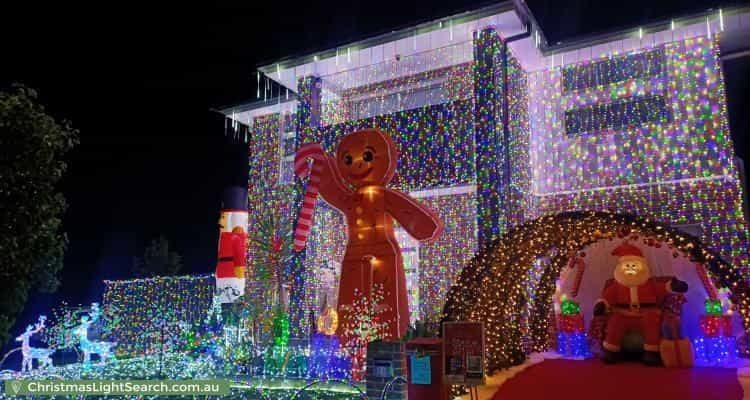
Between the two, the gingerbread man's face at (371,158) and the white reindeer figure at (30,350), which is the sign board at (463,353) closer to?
the gingerbread man's face at (371,158)

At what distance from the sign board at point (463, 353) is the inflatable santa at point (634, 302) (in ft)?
11.9

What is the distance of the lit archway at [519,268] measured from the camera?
24.4 feet

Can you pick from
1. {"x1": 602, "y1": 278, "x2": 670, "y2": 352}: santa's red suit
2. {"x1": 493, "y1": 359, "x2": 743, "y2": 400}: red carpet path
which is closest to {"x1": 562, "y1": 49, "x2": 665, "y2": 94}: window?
{"x1": 602, "y1": 278, "x2": 670, "y2": 352}: santa's red suit

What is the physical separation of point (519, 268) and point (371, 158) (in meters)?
3.72

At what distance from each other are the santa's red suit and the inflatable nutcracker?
44.0 feet

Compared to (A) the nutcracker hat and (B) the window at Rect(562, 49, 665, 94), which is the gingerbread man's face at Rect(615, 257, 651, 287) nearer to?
(B) the window at Rect(562, 49, 665, 94)

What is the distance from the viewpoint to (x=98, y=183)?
23.4 m

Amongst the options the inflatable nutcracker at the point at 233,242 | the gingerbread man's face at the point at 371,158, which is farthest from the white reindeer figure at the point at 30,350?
the gingerbread man's face at the point at 371,158

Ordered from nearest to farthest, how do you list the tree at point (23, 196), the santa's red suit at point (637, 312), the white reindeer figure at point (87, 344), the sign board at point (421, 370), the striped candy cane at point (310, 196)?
the sign board at point (421, 370), the tree at point (23, 196), the santa's red suit at point (637, 312), the striped candy cane at point (310, 196), the white reindeer figure at point (87, 344)

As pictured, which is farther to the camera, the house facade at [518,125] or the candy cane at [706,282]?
the house facade at [518,125]

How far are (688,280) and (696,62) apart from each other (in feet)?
16.7

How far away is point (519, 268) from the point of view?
9.04 meters

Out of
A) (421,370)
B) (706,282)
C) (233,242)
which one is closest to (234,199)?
(233,242)

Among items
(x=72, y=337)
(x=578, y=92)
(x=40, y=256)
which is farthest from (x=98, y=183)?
(x=578, y=92)
